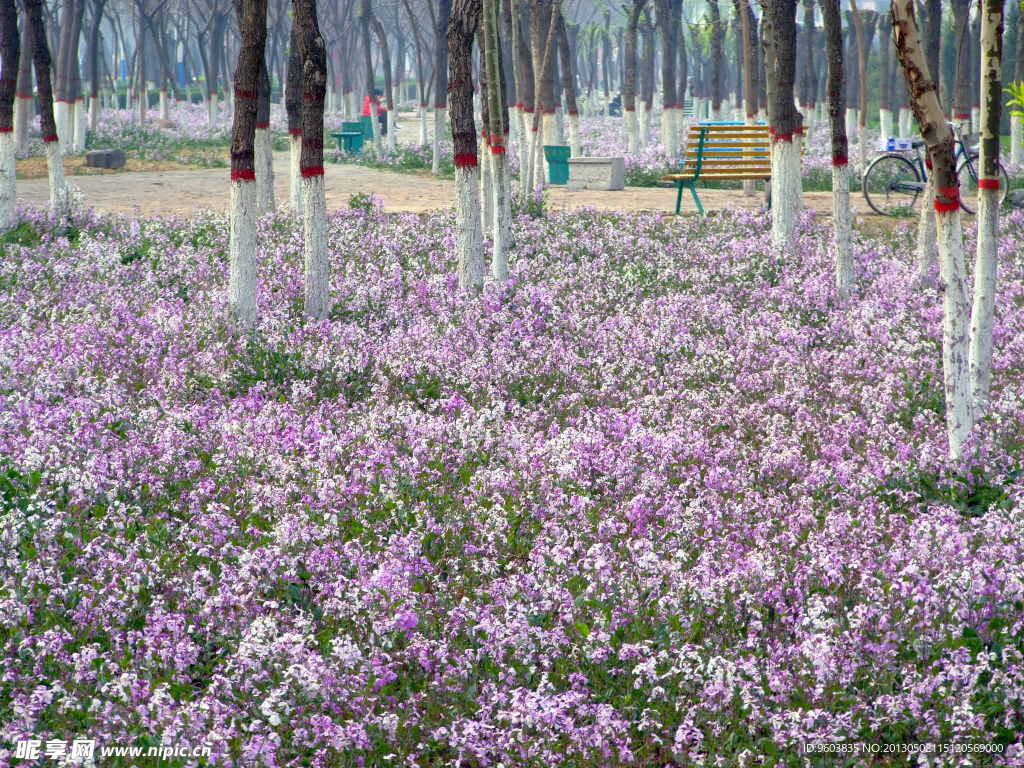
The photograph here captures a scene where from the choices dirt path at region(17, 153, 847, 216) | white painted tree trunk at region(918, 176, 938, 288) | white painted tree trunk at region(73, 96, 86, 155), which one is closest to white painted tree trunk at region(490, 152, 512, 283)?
white painted tree trunk at region(918, 176, 938, 288)

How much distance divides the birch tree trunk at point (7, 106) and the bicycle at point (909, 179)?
626 inches

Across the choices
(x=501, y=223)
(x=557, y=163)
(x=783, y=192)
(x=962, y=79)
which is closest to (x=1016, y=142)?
(x=962, y=79)

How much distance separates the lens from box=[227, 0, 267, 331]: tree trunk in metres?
10.3

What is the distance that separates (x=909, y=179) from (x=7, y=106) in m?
19.1

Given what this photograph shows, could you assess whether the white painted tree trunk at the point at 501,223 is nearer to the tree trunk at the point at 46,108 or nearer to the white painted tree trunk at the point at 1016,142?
the tree trunk at the point at 46,108

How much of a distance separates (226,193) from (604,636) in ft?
76.4

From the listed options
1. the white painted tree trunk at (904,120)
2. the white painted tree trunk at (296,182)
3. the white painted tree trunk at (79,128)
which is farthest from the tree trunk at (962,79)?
the white painted tree trunk at (79,128)

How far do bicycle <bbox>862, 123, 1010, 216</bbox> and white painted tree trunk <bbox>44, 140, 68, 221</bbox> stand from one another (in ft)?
51.4

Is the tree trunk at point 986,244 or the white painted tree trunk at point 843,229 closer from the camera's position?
the tree trunk at point 986,244

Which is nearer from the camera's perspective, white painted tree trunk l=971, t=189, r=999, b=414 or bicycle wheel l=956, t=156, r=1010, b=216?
white painted tree trunk l=971, t=189, r=999, b=414

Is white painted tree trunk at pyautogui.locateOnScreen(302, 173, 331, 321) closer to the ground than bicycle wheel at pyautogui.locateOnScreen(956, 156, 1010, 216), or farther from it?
closer to the ground

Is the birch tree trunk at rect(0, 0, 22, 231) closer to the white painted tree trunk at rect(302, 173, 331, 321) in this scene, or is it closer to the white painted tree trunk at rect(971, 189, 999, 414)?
the white painted tree trunk at rect(302, 173, 331, 321)

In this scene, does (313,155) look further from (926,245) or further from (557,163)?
(557,163)

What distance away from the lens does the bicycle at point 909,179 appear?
1912 cm
